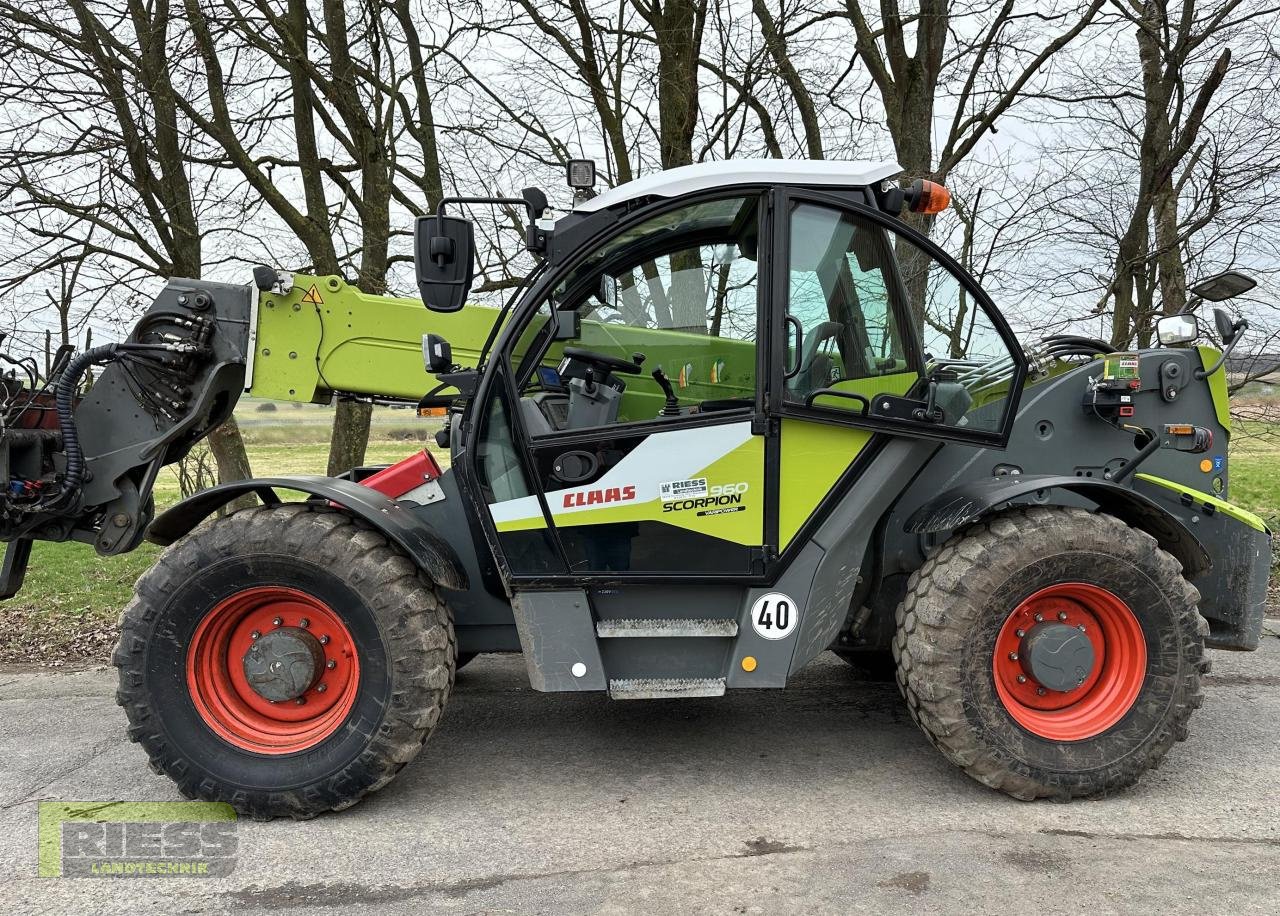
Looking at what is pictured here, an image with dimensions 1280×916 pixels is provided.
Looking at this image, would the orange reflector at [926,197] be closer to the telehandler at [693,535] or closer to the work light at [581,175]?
the telehandler at [693,535]

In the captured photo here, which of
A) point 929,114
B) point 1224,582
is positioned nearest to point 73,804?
A: point 1224,582

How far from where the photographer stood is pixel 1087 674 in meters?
3.76

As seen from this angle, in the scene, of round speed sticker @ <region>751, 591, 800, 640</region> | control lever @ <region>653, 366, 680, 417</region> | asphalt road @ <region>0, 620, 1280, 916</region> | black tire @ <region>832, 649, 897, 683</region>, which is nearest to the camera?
asphalt road @ <region>0, 620, 1280, 916</region>

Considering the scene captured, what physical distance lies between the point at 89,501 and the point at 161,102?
14.5ft

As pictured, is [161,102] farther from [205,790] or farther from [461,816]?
[461,816]

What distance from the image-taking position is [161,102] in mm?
7328

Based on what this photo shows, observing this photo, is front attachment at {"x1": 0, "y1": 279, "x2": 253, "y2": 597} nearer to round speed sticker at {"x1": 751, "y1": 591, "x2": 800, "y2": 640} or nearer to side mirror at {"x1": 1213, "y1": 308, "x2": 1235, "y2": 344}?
round speed sticker at {"x1": 751, "y1": 591, "x2": 800, "y2": 640}

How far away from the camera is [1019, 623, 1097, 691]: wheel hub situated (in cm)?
373

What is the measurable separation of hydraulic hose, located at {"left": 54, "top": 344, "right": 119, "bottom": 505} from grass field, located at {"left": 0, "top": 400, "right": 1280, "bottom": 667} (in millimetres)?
664

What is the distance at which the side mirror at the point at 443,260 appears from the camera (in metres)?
3.52

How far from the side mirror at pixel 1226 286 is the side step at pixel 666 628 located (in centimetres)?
263

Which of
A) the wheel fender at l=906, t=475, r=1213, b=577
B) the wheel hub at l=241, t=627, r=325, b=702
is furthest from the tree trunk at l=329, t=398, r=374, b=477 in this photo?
the wheel fender at l=906, t=475, r=1213, b=577

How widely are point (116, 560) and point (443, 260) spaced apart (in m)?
6.89

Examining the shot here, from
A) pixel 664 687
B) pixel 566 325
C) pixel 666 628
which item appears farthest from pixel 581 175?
pixel 664 687
